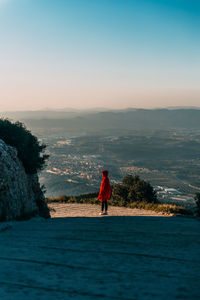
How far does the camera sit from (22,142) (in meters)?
12.4

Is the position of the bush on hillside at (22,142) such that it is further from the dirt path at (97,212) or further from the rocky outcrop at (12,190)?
the dirt path at (97,212)

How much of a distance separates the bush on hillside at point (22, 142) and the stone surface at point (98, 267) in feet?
24.6

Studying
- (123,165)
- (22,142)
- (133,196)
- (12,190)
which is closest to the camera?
(12,190)

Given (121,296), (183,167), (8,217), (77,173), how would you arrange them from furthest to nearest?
(183,167) → (77,173) → (8,217) → (121,296)

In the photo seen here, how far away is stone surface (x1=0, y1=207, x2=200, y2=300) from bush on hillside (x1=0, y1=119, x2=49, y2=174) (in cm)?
751

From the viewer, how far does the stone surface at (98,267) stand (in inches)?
96.8

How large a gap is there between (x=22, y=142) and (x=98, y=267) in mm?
10185

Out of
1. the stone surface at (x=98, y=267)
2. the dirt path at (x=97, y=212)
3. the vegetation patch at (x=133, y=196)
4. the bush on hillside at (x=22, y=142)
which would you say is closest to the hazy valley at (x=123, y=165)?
the vegetation patch at (x=133, y=196)

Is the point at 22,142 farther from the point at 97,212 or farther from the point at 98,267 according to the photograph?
the point at 98,267

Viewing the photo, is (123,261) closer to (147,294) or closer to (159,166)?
(147,294)

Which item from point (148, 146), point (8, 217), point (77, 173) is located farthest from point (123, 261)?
point (148, 146)

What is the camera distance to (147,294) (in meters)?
2.38

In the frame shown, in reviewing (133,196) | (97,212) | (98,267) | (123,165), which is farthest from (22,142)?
(123,165)

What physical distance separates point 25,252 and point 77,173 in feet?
192
